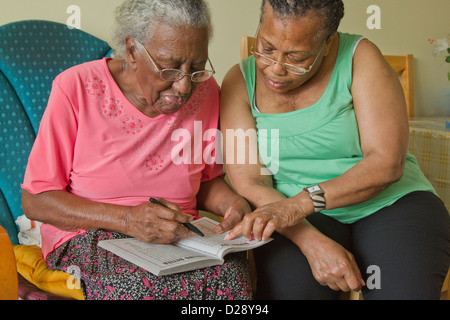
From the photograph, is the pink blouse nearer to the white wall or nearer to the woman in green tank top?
the woman in green tank top

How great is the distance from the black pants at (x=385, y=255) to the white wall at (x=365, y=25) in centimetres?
104

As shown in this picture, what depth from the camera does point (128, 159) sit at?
4.46 ft

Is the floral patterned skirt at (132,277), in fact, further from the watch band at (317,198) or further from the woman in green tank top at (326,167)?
the watch band at (317,198)

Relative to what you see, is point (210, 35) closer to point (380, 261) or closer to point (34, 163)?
point (34, 163)

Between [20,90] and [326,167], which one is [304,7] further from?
[20,90]

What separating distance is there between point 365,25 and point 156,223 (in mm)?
1930

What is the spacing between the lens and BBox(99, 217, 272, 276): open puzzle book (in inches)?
43.2

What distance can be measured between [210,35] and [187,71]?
14cm

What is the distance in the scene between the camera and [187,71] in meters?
1.25

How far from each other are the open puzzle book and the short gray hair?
535 millimetres

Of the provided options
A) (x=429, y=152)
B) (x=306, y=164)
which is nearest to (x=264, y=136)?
(x=306, y=164)

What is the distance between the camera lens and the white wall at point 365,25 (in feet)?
5.61

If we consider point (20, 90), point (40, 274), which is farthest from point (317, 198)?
point (20, 90)
